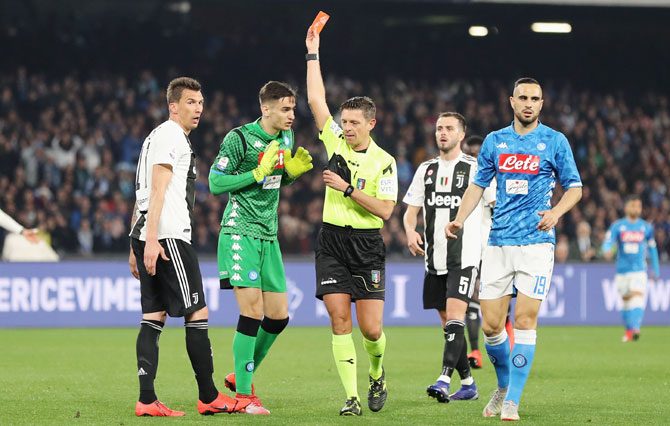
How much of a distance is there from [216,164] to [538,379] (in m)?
4.51

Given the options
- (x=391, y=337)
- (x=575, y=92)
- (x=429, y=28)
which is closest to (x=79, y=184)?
(x=391, y=337)

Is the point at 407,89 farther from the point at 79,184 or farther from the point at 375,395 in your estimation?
the point at 375,395

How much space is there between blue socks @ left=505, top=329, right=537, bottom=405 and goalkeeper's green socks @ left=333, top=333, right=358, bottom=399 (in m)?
1.11

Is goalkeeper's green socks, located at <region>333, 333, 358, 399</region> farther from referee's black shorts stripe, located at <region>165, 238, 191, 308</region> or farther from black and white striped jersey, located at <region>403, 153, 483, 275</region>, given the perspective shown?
black and white striped jersey, located at <region>403, 153, 483, 275</region>

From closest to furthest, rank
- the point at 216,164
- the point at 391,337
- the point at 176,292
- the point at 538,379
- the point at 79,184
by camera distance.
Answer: the point at 176,292, the point at 216,164, the point at 538,379, the point at 391,337, the point at 79,184

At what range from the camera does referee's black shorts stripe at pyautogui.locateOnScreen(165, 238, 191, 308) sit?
754 cm

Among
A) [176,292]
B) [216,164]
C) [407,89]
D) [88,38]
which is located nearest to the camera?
[176,292]

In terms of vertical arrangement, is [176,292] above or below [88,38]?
below

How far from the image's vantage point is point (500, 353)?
314 inches

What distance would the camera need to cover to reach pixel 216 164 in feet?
26.5

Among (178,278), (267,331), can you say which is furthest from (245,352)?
(178,278)

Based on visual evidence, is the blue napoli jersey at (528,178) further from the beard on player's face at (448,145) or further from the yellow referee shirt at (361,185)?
the beard on player's face at (448,145)

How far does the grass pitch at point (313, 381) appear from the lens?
7.73 m

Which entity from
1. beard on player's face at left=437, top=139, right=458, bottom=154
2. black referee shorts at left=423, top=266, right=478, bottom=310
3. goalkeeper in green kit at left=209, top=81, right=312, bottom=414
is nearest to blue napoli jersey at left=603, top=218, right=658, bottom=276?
black referee shorts at left=423, top=266, right=478, bottom=310
